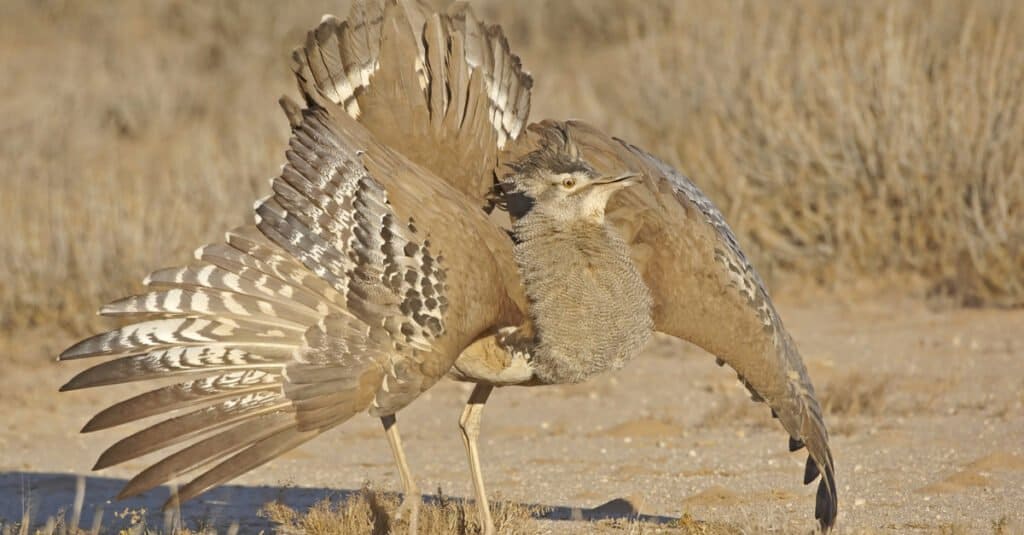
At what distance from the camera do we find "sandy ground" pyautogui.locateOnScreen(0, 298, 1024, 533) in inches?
317

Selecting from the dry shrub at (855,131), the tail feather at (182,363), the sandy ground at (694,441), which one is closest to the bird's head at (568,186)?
the tail feather at (182,363)

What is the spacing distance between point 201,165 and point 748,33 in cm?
544

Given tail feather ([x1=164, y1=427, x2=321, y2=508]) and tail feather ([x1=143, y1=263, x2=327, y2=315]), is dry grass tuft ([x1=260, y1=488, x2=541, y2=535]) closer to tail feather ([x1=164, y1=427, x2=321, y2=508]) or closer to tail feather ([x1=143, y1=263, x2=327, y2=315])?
tail feather ([x1=164, y1=427, x2=321, y2=508])

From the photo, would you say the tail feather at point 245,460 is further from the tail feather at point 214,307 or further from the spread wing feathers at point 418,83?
the spread wing feathers at point 418,83

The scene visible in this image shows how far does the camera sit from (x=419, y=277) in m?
6.07

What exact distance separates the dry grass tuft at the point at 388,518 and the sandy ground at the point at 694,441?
22 centimetres

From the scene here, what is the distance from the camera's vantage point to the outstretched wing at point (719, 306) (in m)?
6.86

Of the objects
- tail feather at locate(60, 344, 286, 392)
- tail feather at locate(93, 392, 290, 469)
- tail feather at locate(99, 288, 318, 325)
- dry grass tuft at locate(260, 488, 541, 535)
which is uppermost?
tail feather at locate(99, 288, 318, 325)

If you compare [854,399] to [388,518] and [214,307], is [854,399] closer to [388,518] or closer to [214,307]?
[388,518]

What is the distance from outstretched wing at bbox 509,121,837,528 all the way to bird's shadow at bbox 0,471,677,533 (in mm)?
953

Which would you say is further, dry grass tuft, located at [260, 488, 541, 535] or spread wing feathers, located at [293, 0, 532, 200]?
spread wing feathers, located at [293, 0, 532, 200]

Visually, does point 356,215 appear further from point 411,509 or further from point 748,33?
point 748,33

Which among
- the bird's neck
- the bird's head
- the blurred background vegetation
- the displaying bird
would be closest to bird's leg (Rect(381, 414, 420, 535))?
→ the displaying bird

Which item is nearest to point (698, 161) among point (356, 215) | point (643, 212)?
point (643, 212)
